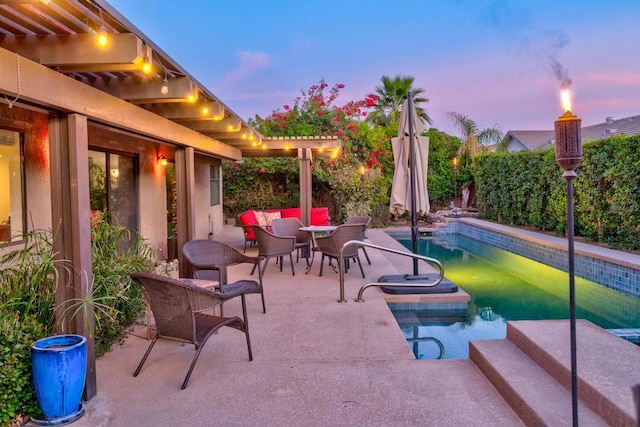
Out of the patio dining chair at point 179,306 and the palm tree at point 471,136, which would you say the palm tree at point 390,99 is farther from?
the patio dining chair at point 179,306

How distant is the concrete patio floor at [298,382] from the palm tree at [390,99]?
1925 cm

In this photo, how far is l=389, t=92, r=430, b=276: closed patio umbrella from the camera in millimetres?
6000

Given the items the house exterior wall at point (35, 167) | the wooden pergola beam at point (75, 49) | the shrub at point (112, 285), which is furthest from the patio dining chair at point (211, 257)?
the wooden pergola beam at point (75, 49)

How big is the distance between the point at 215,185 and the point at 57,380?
1150 centimetres

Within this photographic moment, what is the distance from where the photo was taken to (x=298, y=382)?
3273 mm

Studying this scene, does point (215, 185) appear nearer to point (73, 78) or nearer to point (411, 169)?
point (411, 169)

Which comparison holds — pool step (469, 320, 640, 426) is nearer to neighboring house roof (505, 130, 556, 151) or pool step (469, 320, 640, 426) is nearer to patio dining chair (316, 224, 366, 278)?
patio dining chair (316, 224, 366, 278)

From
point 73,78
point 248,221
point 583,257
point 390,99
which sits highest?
point 390,99

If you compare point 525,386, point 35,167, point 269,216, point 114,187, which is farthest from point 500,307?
point 269,216

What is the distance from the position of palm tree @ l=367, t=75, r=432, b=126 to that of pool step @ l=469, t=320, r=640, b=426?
65.4 ft

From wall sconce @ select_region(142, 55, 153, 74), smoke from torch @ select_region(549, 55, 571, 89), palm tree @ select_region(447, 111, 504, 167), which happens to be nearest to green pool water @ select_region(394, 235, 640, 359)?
smoke from torch @ select_region(549, 55, 571, 89)

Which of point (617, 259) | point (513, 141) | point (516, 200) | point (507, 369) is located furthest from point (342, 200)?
point (513, 141)

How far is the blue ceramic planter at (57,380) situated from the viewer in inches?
106

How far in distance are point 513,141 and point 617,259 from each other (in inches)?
874
